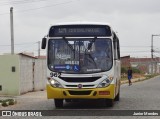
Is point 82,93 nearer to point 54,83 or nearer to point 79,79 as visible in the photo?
point 79,79

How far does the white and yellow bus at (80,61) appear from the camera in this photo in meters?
17.0

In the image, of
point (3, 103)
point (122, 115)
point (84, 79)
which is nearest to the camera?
point (122, 115)

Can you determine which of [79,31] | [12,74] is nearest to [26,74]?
[12,74]

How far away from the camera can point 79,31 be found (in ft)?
57.7

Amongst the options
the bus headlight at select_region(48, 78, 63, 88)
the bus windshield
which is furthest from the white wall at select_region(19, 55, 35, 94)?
the bus headlight at select_region(48, 78, 63, 88)

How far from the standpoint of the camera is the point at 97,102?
2045 cm

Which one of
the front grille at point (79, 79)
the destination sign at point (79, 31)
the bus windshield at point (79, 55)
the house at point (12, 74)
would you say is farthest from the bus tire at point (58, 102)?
the house at point (12, 74)

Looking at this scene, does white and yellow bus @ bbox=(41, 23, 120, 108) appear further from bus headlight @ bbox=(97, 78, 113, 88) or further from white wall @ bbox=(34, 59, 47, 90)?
white wall @ bbox=(34, 59, 47, 90)

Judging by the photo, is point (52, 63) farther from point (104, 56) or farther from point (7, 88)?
point (7, 88)

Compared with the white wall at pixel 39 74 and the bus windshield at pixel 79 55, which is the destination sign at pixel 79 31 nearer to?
the bus windshield at pixel 79 55

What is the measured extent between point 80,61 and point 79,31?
117 centimetres

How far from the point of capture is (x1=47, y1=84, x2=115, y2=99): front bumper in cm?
1691

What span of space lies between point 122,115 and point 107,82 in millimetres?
1970

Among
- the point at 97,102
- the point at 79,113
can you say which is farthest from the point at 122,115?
the point at 97,102
